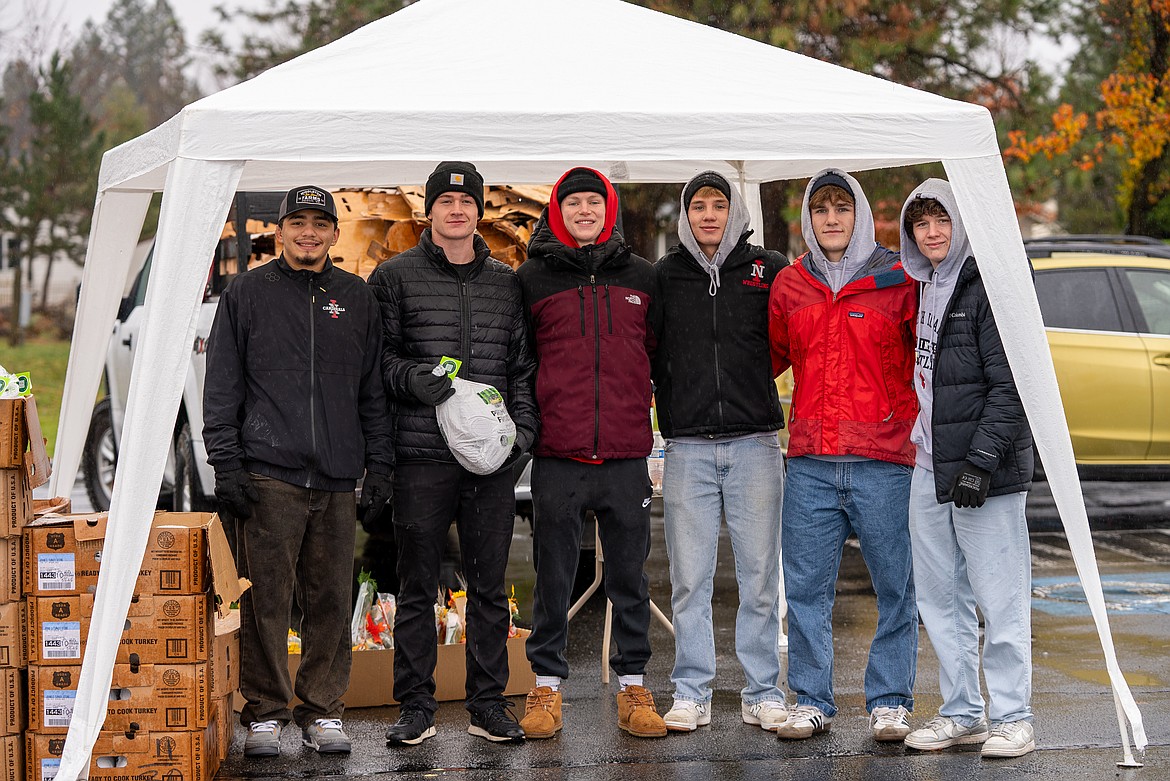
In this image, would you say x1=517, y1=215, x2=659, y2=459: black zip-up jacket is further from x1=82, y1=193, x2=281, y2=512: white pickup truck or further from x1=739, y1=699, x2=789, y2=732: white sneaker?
x1=82, y1=193, x2=281, y2=512: white pickup truck

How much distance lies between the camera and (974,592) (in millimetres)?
4770

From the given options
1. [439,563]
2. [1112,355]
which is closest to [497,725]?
[439,563]

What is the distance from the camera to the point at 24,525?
175 inches

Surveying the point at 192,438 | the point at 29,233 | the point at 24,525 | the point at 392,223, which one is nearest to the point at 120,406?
the point at 192,438

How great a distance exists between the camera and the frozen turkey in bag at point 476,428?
469cm

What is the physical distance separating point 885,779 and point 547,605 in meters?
1.42

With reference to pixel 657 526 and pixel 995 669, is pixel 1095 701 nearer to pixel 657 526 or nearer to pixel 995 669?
pixel 995 669

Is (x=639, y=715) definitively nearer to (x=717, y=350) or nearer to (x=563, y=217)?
(x=717, y=350)

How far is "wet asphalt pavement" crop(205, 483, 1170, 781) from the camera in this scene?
4652mm

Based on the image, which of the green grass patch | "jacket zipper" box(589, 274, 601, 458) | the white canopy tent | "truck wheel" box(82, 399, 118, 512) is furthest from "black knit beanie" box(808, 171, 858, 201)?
the green grass patch

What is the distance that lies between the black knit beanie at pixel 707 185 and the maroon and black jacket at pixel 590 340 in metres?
0.29

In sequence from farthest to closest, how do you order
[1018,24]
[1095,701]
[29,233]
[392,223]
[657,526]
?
[29,233] < [1018,24] < [657,526] < [392,223] < [1095,701]

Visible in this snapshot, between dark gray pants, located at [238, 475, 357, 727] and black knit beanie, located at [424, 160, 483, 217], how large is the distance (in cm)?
121

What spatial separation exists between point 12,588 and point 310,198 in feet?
5.69
